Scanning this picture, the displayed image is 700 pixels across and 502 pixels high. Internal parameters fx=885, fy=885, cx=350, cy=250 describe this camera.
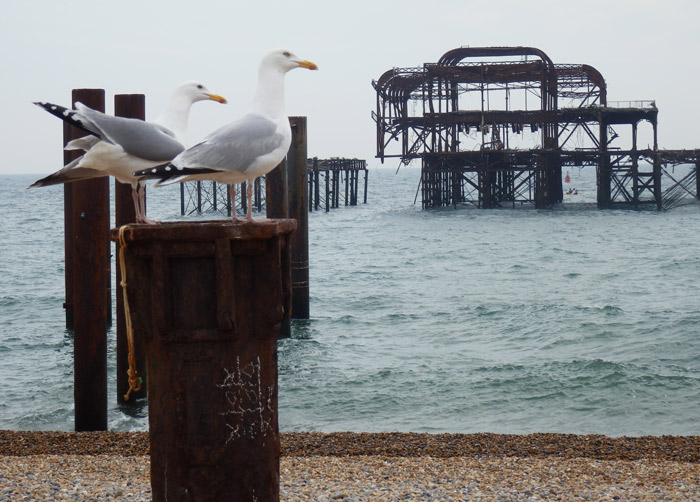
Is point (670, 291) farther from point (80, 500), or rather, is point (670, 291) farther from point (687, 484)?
point (80, 500)

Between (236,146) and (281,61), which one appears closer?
(236,146)

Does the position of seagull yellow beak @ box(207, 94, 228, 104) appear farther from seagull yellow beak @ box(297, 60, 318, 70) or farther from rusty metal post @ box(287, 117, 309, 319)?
rusty metal post @ box(287, 117, 309, 319)

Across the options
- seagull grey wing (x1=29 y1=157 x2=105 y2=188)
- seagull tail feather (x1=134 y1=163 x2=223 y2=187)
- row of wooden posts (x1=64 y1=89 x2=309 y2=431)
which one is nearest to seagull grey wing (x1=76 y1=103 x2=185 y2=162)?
seagull grey wing (x1=29 y1=157 x2=105 y2=188)

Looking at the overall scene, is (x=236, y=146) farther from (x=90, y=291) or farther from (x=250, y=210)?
(x=90, y=291)

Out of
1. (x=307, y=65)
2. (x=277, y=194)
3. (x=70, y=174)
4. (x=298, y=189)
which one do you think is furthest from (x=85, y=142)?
(x=298, y=189)

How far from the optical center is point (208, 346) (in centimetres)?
435

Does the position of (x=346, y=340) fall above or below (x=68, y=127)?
below

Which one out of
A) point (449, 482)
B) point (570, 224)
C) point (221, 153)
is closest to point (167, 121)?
point (221, 153)

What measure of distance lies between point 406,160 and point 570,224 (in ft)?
34.8

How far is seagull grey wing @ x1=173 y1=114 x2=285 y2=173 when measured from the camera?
188 inches

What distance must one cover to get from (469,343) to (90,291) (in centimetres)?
932

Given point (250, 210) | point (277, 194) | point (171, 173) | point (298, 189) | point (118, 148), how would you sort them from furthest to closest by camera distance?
point (298, 189)
point (277, 194)
point (118, 148)
point (250, 210)
point (171, 173)

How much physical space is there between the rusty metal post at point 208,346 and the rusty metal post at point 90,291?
4311 mm

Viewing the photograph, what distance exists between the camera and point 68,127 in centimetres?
1143
